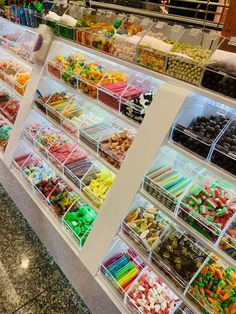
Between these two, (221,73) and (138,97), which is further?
(138,97)

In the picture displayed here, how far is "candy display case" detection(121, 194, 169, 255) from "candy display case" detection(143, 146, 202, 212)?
0.17 m

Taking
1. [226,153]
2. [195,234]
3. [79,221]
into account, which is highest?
[226,153]

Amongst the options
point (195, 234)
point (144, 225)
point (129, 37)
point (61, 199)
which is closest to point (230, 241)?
point (195, 234)

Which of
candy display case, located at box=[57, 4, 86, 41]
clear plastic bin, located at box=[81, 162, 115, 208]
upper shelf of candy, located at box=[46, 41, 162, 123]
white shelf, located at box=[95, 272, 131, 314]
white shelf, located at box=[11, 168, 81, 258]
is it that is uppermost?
candy display case, located at box=[57, 4, 86, 41]

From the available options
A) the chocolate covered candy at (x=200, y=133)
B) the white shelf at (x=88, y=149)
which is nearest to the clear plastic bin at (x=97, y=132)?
the white shelf at (x=88, y=149)

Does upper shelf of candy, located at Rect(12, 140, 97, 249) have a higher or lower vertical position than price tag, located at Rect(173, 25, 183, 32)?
lower

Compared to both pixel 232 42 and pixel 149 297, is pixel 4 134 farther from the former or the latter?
pixel 232 42

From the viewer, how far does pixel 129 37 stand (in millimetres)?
1783

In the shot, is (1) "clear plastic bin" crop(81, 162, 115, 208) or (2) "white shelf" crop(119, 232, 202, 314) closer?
(2) "white shelf" crop(119, 232, 202, 314)

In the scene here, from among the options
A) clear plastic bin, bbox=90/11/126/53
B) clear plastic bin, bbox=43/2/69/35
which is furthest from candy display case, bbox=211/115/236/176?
clear plastic bin, bbox=43/2/69/35

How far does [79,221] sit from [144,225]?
76cm

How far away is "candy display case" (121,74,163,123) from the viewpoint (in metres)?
1.68

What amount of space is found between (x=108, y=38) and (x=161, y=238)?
1.32 meters

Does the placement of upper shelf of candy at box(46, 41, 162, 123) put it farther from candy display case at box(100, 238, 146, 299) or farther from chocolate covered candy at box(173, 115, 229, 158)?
candy display case at box(100, 238, 146, 299)
